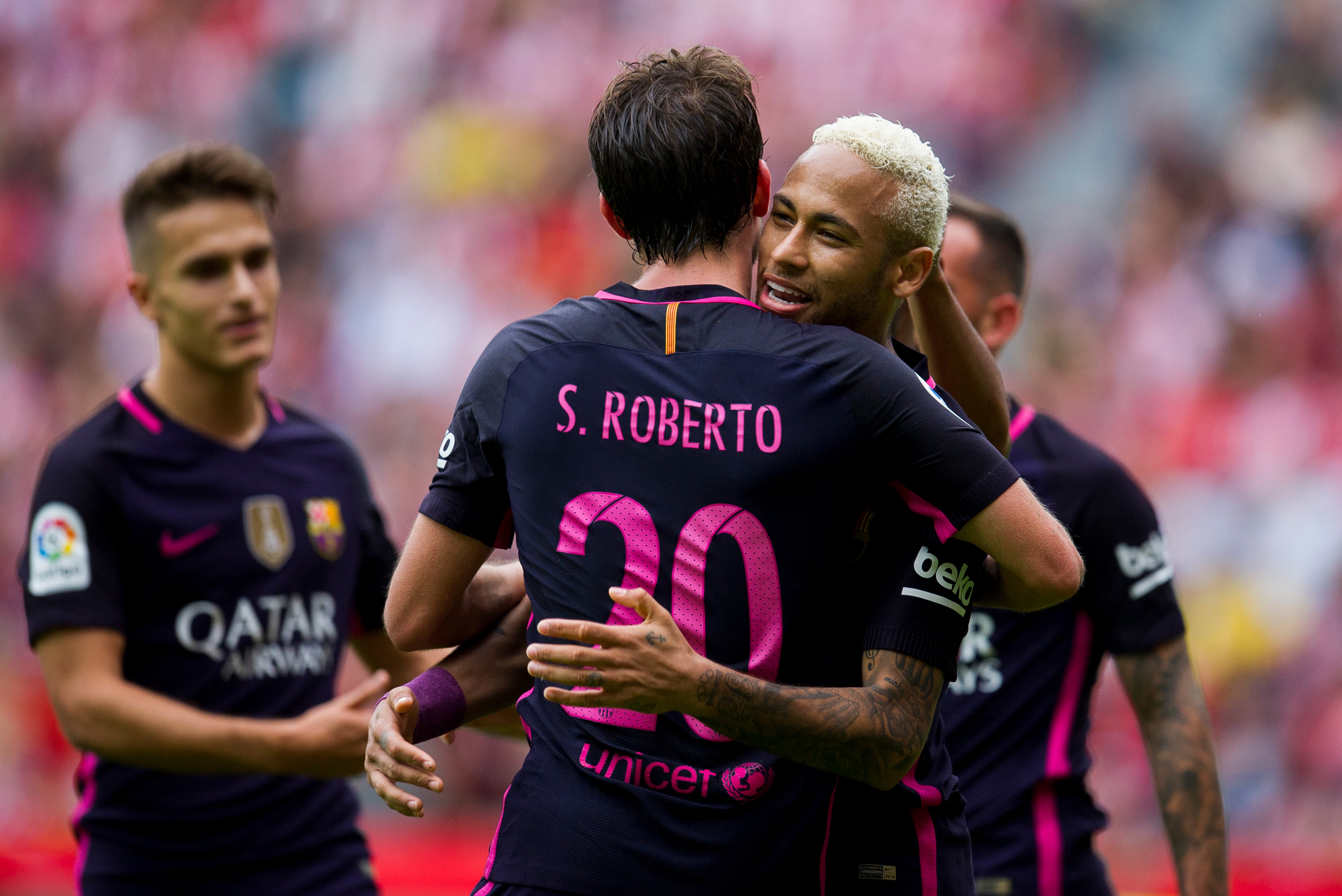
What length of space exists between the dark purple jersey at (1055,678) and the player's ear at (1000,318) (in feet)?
1.01

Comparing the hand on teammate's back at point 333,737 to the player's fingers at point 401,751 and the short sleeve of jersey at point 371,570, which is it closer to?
the short sleeve of jersey at point 371,570

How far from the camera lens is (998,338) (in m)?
3.70

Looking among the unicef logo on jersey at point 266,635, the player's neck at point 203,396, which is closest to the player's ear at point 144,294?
the player's neck at point 203,396

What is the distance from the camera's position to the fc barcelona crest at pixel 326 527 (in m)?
4.14

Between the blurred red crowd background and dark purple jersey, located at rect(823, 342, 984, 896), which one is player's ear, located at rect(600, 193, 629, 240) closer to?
dark purple jersey, located at rect(823, 342, 984, 896)

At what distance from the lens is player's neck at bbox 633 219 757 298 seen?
7.56ft

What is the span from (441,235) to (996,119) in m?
4.14

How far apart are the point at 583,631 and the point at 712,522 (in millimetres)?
315

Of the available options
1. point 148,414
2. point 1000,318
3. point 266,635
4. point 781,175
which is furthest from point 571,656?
point 781,175

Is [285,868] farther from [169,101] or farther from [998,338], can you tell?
[169,101]

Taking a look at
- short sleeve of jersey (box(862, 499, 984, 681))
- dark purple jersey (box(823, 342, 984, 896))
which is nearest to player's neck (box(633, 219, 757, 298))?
dark purple jersey (box(823, 342, 984, 896))

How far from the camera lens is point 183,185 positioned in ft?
14.0

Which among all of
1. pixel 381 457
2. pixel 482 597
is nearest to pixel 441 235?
pixel 381 457

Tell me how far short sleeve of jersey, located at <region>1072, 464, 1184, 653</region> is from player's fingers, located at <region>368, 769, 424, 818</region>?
1.89m
